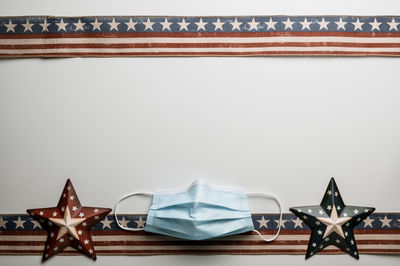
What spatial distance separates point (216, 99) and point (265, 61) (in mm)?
308

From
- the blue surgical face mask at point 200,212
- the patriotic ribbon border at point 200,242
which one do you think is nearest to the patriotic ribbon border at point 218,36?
the blue surgical face mask at point 200,212

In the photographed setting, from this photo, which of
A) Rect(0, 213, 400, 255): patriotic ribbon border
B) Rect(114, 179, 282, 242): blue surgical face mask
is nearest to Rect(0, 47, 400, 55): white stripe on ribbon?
Rect(114, 179, 282, 242): blue surgical face mask

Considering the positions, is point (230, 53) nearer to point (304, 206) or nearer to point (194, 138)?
point (194, 138)

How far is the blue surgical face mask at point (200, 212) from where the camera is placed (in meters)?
1.67

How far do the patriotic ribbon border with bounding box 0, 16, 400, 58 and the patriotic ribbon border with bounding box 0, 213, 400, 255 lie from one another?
821 millimetres

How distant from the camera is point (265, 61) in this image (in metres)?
1.78

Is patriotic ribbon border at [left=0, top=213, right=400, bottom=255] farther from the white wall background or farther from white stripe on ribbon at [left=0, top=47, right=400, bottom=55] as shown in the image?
white stripe on ribbon at [left=0, top=47, right=400, bottom=55]

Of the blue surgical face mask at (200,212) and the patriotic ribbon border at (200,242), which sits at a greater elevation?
the blue surgical face mask at (200,212)

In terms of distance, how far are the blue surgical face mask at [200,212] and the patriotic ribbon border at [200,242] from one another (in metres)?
0.04

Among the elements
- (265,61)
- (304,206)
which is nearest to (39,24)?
(265,61)

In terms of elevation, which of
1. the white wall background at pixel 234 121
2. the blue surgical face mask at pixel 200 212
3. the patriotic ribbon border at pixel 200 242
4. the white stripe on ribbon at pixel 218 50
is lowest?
the patriotic ribbon border at pixel 200 242

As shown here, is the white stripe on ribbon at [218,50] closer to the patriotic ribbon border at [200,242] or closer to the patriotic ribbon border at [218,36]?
the patriotic ribbon border at [218,36]

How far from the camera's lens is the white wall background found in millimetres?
1778

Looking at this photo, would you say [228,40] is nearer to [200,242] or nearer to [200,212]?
[200,212]
